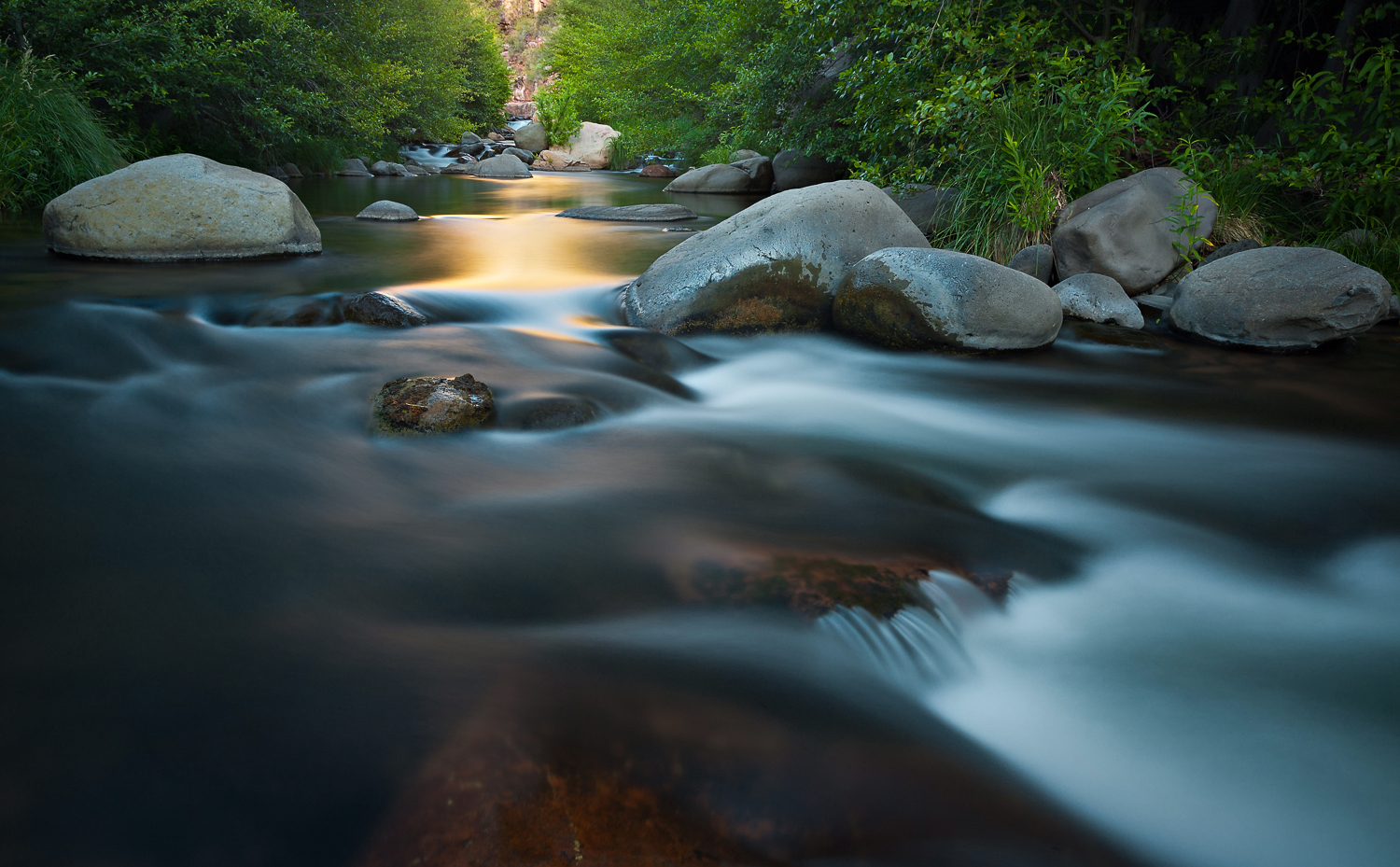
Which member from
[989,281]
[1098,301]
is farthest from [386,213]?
[1098,301]

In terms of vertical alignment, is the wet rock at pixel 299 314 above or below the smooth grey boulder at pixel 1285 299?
below

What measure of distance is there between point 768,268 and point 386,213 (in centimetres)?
626

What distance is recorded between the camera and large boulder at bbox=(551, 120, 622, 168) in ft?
80.2

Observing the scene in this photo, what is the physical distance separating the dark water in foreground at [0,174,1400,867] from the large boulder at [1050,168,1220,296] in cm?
157

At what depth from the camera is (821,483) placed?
2791 mm

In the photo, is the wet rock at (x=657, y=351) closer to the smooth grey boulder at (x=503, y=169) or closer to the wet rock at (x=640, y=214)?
the wet rock at (x=640, y=214)

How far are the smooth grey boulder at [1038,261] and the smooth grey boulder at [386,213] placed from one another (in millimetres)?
6915

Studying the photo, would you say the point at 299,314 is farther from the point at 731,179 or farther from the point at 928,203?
the point at 731,179

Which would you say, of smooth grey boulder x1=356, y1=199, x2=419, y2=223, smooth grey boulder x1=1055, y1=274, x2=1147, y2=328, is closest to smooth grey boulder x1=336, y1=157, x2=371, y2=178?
smooth grey boulder x1=356, y1=199, x2=419, y2=223

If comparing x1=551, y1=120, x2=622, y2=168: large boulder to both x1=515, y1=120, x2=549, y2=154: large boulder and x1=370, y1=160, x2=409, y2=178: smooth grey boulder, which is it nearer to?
x1=515, y1=120, x2=549, y2=154: large boulder

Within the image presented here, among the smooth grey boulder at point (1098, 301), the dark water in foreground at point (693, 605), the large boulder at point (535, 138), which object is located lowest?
the dark water in foreground at point (693, 605)

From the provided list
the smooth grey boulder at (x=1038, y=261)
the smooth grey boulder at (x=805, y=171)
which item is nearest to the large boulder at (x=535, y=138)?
the smooth grey boulder at (x=805, y=171)

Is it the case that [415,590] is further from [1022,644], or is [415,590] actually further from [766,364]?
[766,364]

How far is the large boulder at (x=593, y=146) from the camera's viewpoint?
2445cm
